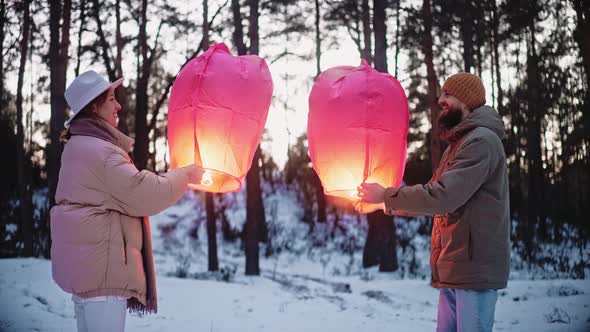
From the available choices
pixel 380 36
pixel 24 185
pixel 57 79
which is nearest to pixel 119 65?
pixel 57 79

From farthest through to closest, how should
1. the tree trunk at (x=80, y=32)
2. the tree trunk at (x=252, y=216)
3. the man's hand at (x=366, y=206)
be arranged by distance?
the tree trunk at (x=80, y=32), the tree trunk at (x=252, y=216), the man's hand at (x=366, y=206)

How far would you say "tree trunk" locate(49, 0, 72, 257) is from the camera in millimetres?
9500

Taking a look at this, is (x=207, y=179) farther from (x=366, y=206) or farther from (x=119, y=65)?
(x=119, y=65)

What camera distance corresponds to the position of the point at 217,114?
3059 millimetres

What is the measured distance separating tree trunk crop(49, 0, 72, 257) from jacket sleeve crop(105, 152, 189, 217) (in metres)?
7.61

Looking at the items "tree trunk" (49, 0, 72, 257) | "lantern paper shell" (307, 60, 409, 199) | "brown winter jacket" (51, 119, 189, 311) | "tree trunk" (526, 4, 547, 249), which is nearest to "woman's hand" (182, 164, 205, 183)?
"brown winter jacket" (51, 119, 189, 311)

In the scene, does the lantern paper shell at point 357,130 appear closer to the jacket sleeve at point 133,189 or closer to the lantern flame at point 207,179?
the lantern flame at point 207,179

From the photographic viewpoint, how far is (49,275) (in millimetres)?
8242

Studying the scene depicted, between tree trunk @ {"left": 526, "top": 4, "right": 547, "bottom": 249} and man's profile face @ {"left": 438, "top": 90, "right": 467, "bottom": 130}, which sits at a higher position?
tree trunk @ {"left": 526, "top": 4, "right": 547, "bottom": 249}

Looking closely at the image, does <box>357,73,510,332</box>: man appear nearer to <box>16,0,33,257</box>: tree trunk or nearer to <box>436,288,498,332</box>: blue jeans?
<box>436,288,498,332</box>: blue jeans

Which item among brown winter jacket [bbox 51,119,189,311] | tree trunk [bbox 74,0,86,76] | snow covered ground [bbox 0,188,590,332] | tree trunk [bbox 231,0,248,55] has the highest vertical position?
tree trunk [bbox 74,0,86,76]

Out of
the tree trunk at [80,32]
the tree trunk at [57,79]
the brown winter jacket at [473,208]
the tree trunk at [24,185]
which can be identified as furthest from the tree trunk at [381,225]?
the tree trunk at [24,185]

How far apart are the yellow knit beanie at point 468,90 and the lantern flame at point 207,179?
162cm

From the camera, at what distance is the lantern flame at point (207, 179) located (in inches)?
124
